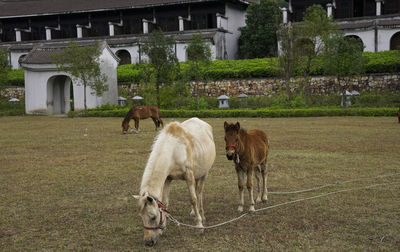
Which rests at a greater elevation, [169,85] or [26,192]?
[169,85]

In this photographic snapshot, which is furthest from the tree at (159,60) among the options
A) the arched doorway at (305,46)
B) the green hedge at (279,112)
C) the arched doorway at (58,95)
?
the arched doorway at (305,46)

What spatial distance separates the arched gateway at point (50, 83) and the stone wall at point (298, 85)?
755cm

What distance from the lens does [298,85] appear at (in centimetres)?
3347

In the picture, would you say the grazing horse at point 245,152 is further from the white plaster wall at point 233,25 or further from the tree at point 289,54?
the white plaster wall at point 233,25

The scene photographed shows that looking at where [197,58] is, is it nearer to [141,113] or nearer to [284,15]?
[141,113]

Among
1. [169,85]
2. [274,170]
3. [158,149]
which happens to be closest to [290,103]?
[169,85]

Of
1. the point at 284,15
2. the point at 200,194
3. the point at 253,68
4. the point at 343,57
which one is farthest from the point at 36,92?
the point at 200,194

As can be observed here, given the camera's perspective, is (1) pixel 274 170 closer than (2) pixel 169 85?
Yes

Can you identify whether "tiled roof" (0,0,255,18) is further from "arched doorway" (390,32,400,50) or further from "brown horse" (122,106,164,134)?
"brown horse" (122,106,164,134)

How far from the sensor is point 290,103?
28.7m

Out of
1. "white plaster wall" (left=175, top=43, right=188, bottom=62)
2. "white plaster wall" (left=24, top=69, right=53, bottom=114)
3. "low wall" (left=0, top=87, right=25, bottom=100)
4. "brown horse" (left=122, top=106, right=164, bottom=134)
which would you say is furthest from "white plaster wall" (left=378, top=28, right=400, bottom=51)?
"low wall" (left=0, top=87, right=25, bottom=100)

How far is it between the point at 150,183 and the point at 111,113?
2539cm

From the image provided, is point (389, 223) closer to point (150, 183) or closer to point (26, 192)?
point (150, 183)

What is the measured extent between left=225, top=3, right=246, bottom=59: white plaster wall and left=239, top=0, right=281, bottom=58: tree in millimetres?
1560
